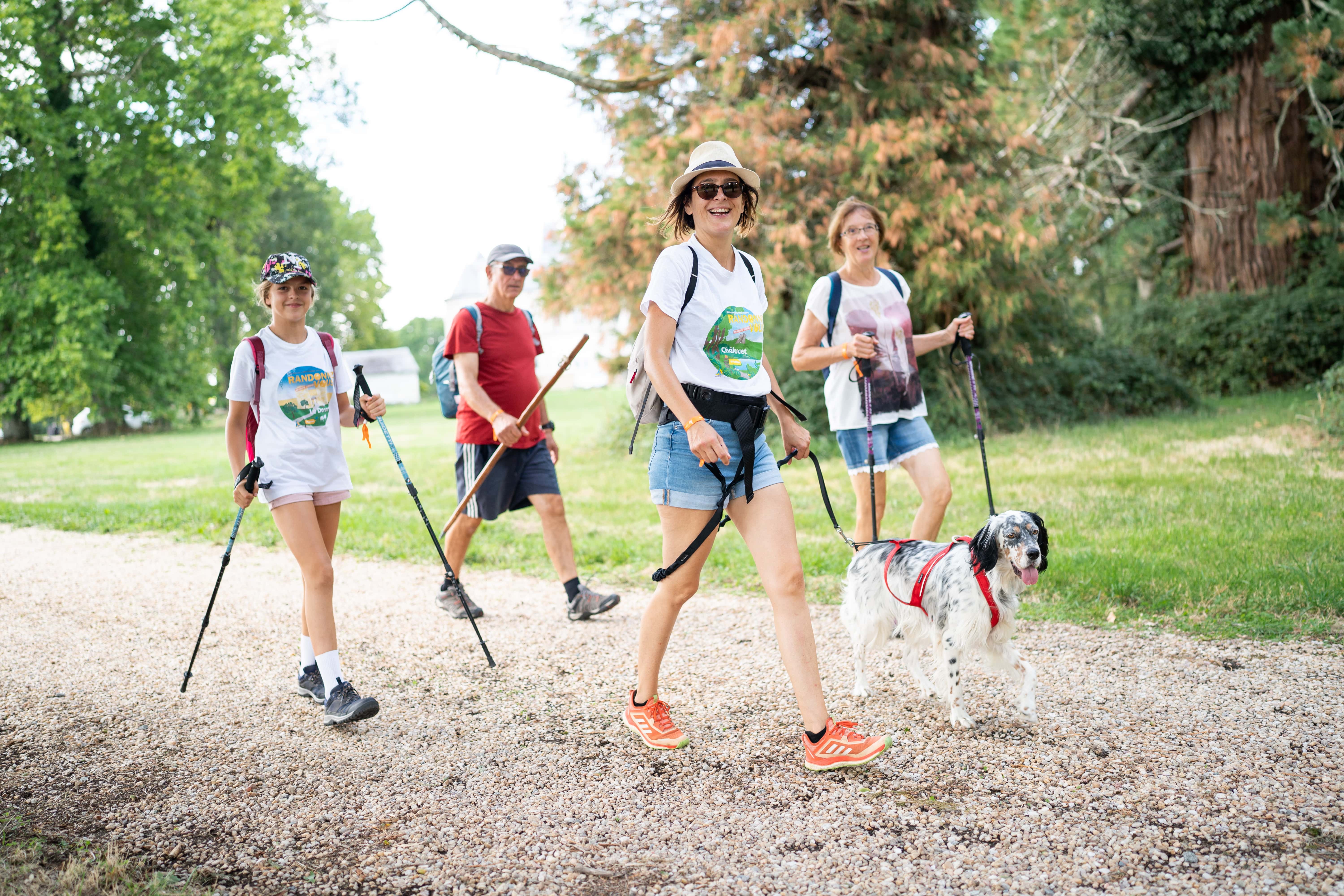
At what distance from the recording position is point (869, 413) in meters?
5.27

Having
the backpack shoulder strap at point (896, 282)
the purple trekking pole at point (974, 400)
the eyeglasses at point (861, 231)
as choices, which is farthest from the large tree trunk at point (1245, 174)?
the eyeglasses at point (861, 231)

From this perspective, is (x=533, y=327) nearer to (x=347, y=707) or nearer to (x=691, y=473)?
(x=347, y=707)

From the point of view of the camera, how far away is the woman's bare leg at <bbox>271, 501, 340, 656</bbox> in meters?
4.54

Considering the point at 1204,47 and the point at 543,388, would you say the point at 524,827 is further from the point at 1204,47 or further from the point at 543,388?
the point at 1204,47

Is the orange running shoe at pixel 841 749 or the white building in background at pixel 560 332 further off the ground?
the white building in background at pixel 560 332

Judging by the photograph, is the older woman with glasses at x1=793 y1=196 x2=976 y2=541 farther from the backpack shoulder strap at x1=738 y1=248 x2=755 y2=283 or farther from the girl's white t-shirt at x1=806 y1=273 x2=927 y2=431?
the backpack shoulder strap at x1=738 y1=248 x2=755 y2=283

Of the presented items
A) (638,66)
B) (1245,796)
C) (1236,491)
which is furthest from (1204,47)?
(1245,796)

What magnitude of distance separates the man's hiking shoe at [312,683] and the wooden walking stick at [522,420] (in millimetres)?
1368

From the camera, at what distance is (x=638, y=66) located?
568 inches

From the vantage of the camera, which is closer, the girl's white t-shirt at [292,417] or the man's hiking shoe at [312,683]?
the girl's white t-shirt at [292,417]

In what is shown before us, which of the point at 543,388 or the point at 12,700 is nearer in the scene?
the point at 12,700

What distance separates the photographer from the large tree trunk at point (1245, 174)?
741 inches

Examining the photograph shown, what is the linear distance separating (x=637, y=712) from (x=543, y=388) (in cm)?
221

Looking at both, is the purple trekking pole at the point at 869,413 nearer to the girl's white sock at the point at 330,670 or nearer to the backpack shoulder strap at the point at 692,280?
the backpack shoulder strap at the point at 692,280
